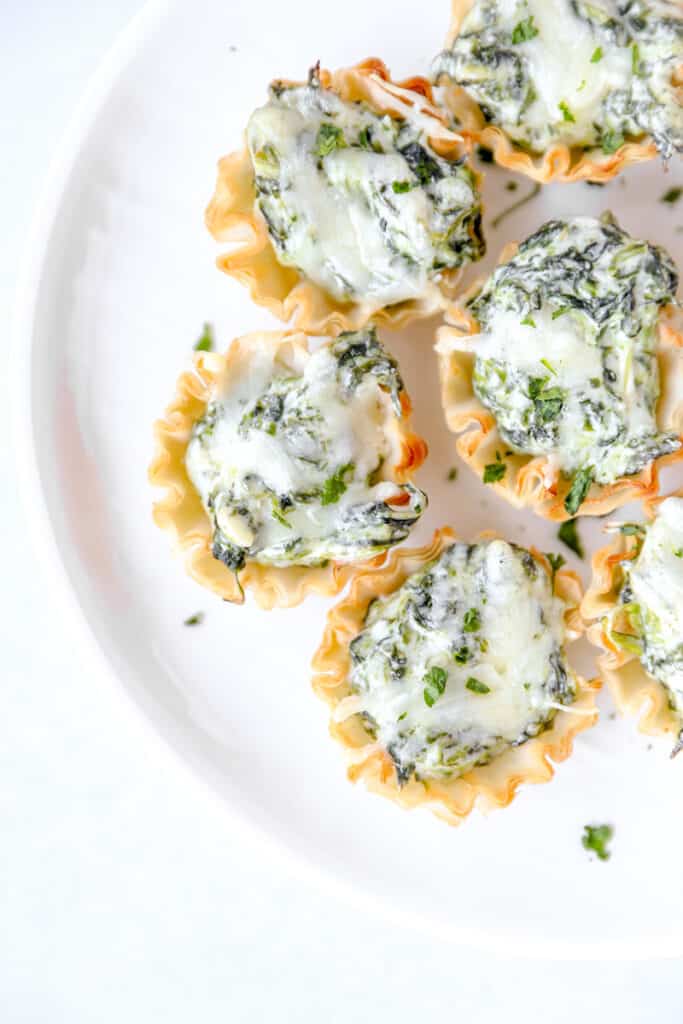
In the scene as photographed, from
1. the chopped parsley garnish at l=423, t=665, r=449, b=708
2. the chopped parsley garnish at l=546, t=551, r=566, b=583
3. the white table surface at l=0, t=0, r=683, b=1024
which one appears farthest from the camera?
the white table surface at l=0, t=0, r=683, b=1024

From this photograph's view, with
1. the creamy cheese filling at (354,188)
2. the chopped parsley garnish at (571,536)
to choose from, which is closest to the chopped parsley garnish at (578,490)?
the chopped parsley garnish at (571,536)

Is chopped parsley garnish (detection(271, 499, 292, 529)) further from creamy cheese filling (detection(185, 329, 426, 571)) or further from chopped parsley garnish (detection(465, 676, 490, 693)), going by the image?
chopped parsley garnish (detection(465, 676, 490, 693))

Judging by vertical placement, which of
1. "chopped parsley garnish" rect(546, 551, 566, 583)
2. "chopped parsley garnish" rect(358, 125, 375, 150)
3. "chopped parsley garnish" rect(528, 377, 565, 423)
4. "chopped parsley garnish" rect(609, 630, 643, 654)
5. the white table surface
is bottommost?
the white table surface

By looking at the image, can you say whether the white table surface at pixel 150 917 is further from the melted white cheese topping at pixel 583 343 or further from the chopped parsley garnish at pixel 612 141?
the chopped parsley garnish at pixel 612 141

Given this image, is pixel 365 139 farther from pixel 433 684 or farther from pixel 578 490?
pixel 433 684

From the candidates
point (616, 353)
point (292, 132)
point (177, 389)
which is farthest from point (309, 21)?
point (616, 353)

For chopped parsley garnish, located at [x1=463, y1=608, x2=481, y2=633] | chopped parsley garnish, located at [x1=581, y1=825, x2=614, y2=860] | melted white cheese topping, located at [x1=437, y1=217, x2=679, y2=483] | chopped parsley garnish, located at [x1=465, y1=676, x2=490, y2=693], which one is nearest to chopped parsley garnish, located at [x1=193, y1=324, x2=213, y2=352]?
melted white cheese topping, located at [x1=437, y1=217, x2=679, y2=483]
